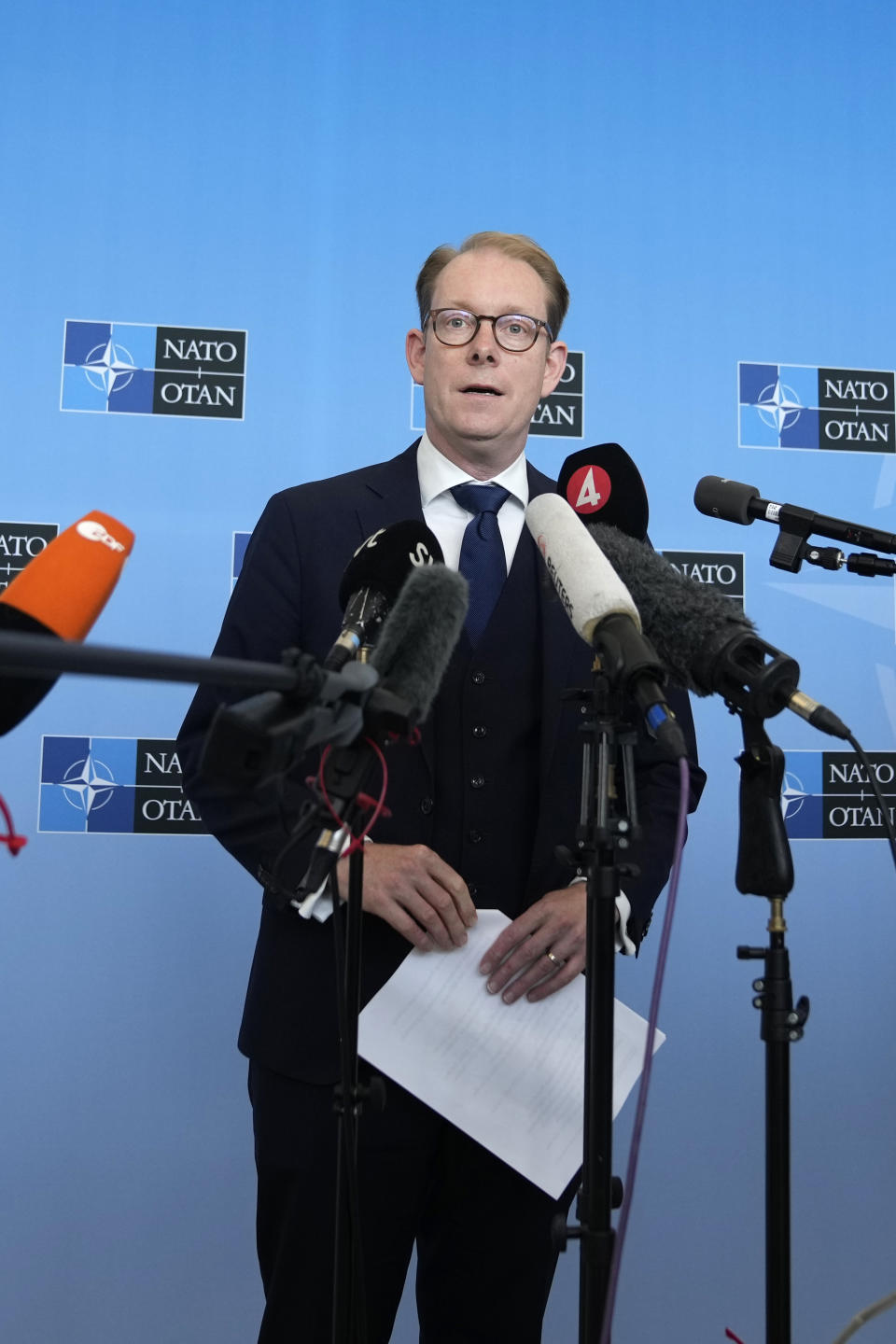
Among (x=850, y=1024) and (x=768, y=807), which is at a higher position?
(x=768, y=807)

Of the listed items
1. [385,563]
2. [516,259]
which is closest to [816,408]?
[516,259]

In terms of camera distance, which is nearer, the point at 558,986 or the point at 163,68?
the point at 558,986

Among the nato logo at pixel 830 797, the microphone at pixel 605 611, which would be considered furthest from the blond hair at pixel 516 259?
the nato logo at pixel 830 797

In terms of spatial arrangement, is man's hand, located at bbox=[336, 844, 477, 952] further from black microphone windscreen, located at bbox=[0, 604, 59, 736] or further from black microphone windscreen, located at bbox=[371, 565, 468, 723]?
black microphone windscreen, located at bbox=[0, 604, 59, 736]

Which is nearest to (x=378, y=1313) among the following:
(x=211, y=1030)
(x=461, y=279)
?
(x=211, y=1030)

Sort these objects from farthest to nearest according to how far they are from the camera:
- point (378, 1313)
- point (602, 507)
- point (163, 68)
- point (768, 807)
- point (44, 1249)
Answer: point (163, 68), point (44, 1249), point (378, 1313), point (602, 507), point (768, 807)

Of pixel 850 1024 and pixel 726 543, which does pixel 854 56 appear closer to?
pixel 726 543

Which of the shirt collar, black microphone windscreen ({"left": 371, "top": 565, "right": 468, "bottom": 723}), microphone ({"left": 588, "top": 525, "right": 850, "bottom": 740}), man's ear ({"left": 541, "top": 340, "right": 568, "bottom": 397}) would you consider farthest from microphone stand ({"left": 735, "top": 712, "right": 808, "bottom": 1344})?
man's ear ({"left": 541, "top": 340, "right": 568, "bottom": 397})

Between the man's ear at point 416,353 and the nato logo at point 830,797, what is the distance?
1362mm

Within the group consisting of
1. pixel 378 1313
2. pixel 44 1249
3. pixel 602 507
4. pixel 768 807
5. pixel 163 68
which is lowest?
pixel 44 1249

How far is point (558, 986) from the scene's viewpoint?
154 cm

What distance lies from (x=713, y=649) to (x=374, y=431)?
176 centimetres

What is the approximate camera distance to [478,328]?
181cm

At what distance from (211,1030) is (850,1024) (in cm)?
144
